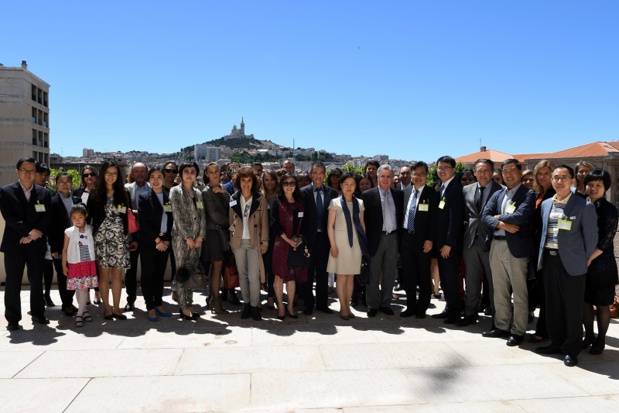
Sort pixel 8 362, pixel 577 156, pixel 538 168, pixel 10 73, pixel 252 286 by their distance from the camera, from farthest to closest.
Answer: pixel 10 73
pixel 577 156
pixel 252 286
pixel 538 168
pixel 8 362

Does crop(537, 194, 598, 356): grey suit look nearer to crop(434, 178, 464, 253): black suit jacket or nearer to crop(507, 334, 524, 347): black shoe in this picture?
crop(507, 334, 524, 347): black shoe

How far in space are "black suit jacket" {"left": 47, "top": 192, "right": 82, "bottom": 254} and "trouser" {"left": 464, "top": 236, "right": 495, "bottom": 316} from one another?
202 inches

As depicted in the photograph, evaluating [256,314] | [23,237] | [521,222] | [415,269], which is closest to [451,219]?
[415,269]

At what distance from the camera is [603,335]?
4.56 meters

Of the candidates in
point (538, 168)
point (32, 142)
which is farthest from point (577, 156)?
point (32, 142)

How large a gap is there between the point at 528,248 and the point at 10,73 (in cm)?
7014

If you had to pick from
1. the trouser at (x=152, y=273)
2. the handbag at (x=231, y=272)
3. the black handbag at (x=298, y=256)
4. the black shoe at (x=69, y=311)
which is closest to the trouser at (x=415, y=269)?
the black handbag at (x=298, y=256)

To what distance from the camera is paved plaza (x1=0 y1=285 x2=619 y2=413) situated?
3.47m

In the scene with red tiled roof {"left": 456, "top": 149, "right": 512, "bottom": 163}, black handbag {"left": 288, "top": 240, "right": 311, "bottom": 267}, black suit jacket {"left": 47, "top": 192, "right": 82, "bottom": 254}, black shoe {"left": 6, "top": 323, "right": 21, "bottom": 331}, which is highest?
red tiled roof {"left": 456, "top": 149, "right": 512, "bottom": 163}

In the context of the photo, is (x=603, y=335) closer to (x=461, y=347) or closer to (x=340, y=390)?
(x=461, y=347)

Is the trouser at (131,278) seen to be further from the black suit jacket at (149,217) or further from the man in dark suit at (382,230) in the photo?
the man in dark suit at (382,230)

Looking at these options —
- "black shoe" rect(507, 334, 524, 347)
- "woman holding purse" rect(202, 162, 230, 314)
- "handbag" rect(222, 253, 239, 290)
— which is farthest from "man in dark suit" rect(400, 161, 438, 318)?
"woman holding purse" rect(202, 162, 230, 314)

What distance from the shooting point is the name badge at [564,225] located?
4.27 meters

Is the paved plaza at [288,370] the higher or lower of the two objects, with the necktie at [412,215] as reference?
lower
